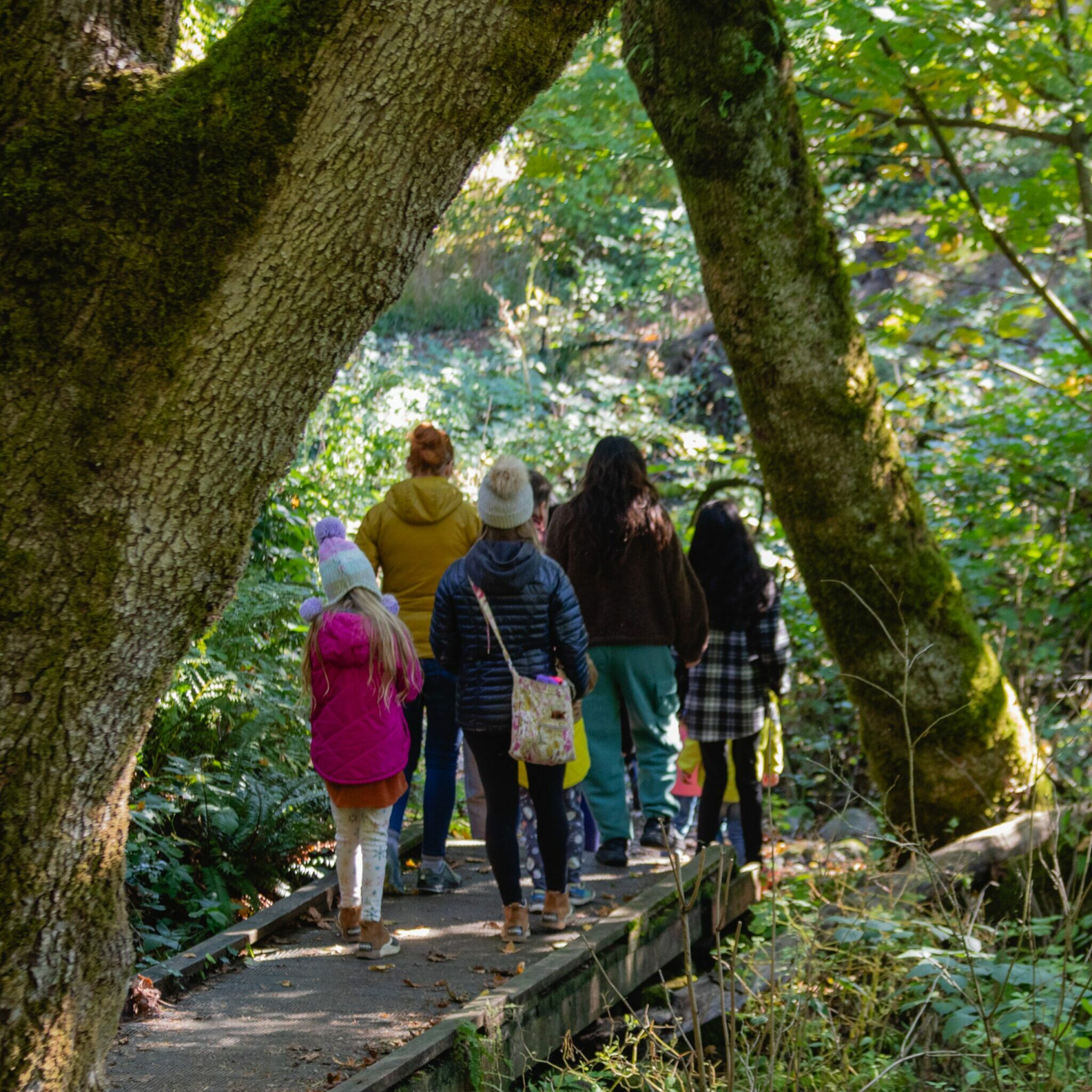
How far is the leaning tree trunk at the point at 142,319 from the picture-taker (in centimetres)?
263

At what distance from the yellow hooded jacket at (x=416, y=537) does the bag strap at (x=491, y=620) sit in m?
1.11

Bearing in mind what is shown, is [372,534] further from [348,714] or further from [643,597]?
[643,597]

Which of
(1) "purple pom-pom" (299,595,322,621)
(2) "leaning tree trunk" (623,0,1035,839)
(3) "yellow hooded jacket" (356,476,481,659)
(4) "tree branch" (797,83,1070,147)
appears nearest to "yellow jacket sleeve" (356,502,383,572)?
(3) "yellow hooded jacket" (356,476,481,659)

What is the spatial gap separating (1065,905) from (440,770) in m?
3.68

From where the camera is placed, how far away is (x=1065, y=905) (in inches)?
127

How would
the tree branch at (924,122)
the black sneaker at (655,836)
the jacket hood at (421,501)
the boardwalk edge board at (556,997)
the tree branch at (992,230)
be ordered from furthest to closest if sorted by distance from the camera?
the tree branch at (992,230) → the tree branch at (924,122) → the black sneaker at (655,836) → the jacket hood at (421,501) → the boardwalk edge board at (556,997)

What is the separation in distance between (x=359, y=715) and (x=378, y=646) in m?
0.34

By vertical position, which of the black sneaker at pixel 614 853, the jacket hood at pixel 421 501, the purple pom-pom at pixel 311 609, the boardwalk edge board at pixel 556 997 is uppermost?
the jacket hood at pixel 421 501

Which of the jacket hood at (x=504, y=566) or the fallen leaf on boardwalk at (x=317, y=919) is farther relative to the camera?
the fallen leaf on boardwalk at (x=317, y=919)

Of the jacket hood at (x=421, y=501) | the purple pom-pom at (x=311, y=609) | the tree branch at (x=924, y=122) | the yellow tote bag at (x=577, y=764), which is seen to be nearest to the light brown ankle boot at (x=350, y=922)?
the yellow tote bag at (x=577, y=764)

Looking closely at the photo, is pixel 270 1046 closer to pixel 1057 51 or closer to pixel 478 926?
pixel 478 926

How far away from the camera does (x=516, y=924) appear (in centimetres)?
545

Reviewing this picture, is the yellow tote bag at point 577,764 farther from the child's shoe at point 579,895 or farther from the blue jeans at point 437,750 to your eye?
the blue jeans at point 437,750

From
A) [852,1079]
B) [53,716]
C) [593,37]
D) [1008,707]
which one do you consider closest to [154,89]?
[53,716]
